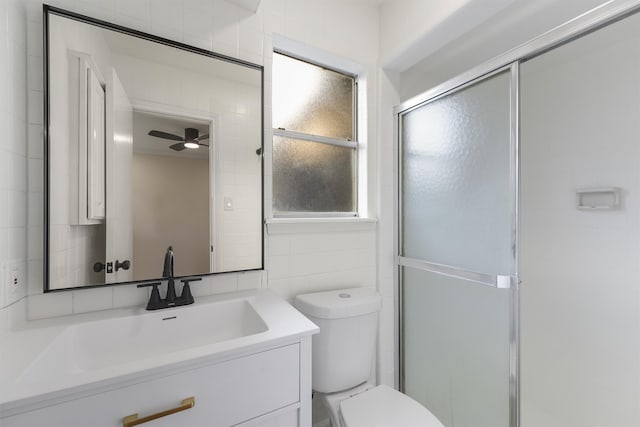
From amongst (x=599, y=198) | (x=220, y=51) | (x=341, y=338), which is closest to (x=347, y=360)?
(x=341, y=338)

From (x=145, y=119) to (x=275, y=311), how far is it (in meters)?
0.91

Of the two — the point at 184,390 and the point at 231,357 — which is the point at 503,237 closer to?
the point at 231,357

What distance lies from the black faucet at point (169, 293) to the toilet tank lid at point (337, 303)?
1.66 feet

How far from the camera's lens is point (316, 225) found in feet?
4.94

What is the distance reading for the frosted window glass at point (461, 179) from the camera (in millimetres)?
1231

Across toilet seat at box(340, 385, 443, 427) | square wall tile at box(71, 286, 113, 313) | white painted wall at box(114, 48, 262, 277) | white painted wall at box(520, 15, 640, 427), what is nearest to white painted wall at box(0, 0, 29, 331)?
square wall tile at box(71, 286, 113, 313)

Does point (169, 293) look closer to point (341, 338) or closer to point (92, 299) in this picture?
point (92, 299)

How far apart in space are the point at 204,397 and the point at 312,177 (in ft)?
3.79

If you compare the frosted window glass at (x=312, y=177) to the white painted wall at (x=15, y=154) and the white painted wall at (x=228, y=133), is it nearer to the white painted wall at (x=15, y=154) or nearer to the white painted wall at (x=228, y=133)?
the white painted wall at (x=228, y=133)

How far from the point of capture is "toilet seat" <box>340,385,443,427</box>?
109 centimetres

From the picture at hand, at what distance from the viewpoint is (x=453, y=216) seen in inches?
56.6

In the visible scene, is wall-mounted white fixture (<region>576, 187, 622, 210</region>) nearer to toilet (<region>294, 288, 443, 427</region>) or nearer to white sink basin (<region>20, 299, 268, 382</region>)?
toilet (<region>294, 288, 443, 427</region>)

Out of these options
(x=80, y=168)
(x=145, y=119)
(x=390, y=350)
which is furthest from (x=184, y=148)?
(x=390, y=350)

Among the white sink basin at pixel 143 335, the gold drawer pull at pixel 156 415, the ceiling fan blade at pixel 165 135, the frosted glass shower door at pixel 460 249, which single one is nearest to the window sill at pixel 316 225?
the frosted glass shower door at pixel 460 249
